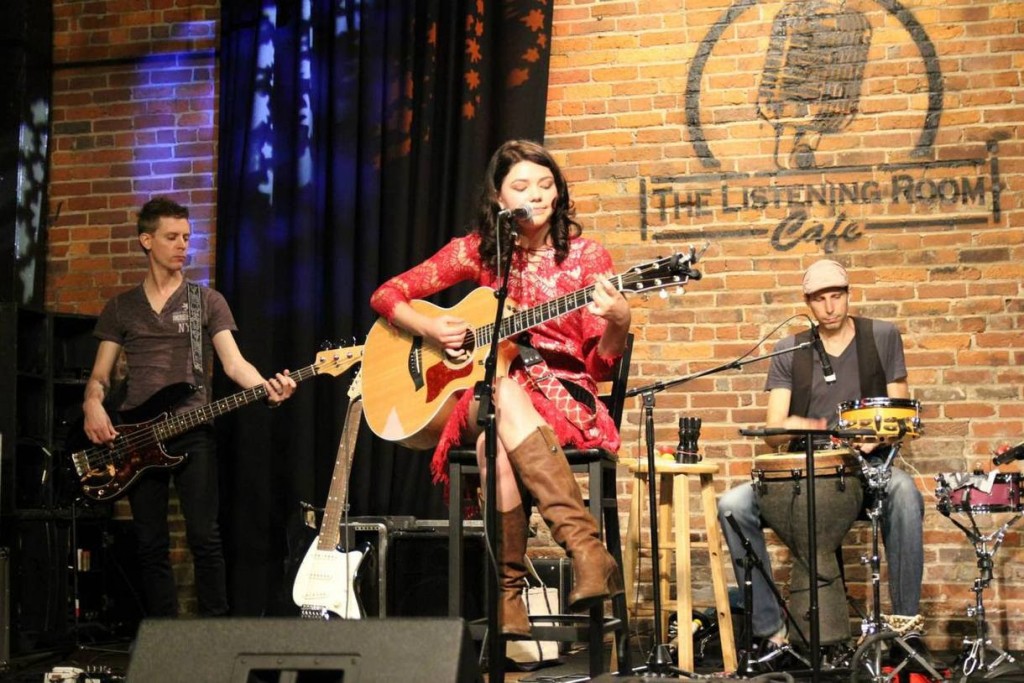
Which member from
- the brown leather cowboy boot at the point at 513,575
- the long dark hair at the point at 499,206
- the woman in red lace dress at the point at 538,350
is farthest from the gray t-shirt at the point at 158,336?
the brown leather cowboy boot at the point at 513,575

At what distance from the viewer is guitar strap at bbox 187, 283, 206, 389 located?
5273mm

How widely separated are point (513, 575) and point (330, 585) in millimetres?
1491

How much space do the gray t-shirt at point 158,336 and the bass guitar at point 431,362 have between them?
4.61 feet

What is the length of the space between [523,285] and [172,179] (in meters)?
3.09

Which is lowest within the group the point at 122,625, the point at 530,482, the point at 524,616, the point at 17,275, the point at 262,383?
the point at 122,625

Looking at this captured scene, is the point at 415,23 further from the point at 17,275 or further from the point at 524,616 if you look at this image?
the point at 524,616

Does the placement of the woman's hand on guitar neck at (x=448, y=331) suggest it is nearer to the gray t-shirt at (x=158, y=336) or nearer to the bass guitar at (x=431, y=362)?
the bass guitar at (x=431, y=362)

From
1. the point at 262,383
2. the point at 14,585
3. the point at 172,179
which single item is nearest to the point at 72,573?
the point at 14,585

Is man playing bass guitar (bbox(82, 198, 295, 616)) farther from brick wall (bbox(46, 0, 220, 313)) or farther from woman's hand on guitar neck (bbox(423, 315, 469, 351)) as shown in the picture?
woman's hand on guitar neck (bbox(423, 315, 469, 351))

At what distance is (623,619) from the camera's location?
151 inches

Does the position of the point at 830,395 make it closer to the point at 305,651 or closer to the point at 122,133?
the point at 305,651

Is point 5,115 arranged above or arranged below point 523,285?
above

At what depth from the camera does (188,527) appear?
5098mm

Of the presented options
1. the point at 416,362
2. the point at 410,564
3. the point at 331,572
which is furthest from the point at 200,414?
the point at 416,362
